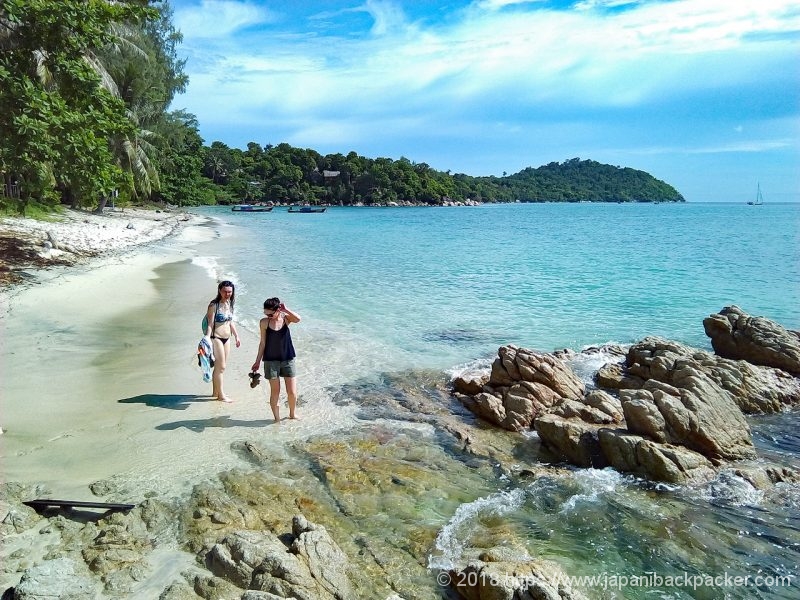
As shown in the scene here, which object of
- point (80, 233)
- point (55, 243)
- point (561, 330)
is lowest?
point (561, 330)

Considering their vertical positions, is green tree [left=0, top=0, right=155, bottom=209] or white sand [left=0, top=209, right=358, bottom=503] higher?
green tree [left=0, top=0, right=155, bottom=209]

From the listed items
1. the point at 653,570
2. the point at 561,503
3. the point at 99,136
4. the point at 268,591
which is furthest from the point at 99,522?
the point at 99,136

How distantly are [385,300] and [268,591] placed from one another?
627 inches

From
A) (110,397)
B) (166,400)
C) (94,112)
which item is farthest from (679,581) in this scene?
(94,112)

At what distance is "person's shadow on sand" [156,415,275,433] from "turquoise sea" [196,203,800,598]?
41.4 inches

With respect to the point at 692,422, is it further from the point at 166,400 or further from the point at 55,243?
the point at 55,243

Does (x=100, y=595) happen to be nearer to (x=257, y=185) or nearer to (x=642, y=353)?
(x=642, y=353)

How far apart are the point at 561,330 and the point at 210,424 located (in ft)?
37.3

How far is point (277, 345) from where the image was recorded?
300 inches

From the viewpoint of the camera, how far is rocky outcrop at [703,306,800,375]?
1149 centimetres

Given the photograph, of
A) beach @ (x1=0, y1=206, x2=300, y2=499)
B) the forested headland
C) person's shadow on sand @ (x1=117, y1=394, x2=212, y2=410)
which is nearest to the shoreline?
beach @ (x1=0, y1=206, x2=300, y2=499)

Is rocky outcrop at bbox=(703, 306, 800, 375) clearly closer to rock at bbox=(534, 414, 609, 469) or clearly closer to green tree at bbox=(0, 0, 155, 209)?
rock at bbox=(534, 414, 609, 469)

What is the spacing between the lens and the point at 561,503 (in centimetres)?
633

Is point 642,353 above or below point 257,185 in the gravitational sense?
below
